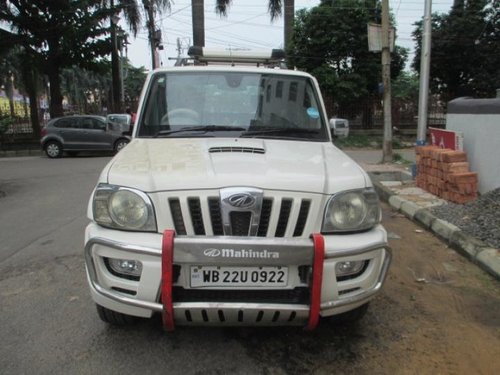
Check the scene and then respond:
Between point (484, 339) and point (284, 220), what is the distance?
1.81m

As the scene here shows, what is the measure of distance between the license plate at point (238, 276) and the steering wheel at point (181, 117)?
1672 mm

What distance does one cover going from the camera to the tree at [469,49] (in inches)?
866

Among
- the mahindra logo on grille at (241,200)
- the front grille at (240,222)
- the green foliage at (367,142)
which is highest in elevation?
the mahindra logo on grille at (241,200)

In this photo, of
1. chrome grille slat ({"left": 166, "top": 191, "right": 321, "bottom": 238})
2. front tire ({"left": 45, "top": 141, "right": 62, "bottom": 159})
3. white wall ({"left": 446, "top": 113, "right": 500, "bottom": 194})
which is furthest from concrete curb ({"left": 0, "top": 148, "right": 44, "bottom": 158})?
chrome grille slat ({"left": 166, "top": 191, "right": 321, "bottom": 238})

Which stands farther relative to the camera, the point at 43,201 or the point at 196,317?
the point at 43,201

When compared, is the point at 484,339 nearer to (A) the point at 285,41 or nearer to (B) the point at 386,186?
(B) the point at 386,186

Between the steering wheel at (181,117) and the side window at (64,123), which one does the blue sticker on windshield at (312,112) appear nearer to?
the steering wheel at (181,117)

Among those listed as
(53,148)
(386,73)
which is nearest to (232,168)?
(386,73)

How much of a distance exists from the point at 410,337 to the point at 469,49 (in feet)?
73.4

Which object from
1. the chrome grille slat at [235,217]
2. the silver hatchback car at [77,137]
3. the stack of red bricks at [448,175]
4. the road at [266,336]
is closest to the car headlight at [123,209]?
the chrome grille slat at [235,217]

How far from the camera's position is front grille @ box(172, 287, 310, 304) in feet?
9.05

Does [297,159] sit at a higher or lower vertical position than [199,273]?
higher

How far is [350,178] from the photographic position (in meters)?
3.01

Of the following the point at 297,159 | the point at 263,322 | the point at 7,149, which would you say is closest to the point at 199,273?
the point at 263,322
